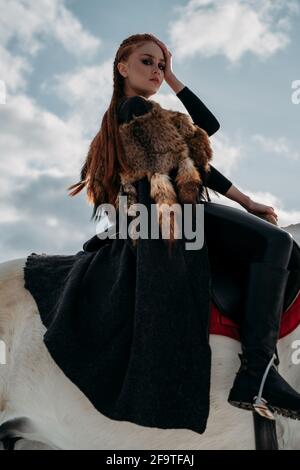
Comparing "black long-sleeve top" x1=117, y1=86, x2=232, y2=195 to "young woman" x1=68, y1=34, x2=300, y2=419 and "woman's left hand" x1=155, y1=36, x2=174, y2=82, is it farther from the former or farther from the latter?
"woman's left hand" x1=155, y1=36, x2=174, y2=82

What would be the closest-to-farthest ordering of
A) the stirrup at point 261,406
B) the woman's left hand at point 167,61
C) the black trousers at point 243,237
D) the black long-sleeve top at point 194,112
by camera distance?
the stirrup at point 261,406 → the black trousers at point 243,237 → the black long-sleeve top at point 194,112 → the woman's left hand at point 167,61

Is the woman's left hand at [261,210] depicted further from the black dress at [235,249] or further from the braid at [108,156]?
the braid at [108,156]

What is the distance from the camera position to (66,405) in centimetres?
348

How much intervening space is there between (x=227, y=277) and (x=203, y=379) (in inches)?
21.9

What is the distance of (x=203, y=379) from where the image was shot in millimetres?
3223

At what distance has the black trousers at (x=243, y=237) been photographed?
333 cm

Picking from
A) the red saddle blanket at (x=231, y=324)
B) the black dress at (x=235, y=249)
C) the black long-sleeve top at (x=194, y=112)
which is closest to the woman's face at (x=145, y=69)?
the black long-sleeve top at (x=194, y=112)

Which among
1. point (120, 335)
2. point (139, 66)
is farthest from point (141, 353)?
point (139, 66)

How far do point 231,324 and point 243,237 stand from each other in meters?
0.45

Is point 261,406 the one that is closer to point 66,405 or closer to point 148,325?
point 148,325

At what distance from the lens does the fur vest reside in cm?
341

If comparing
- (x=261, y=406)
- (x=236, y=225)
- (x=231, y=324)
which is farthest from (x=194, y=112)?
(x=261, y=406)

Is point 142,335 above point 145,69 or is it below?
below
